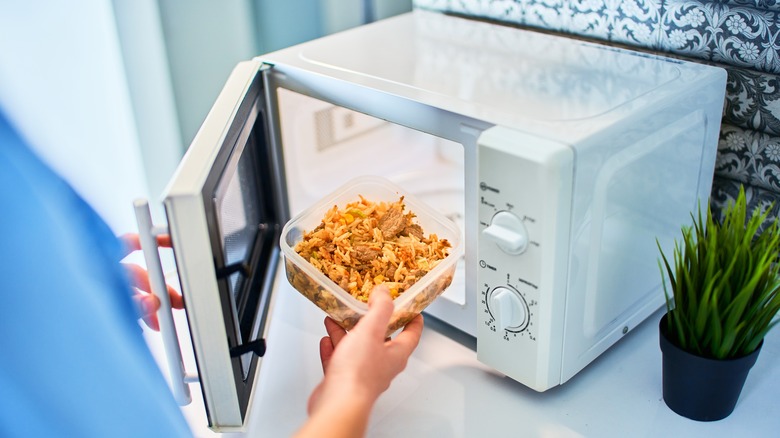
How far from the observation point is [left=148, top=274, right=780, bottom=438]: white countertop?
0.72 metres

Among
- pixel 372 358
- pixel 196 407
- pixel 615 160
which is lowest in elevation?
pixel 196 407

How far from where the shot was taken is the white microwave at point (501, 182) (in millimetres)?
632

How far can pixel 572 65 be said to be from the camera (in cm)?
83

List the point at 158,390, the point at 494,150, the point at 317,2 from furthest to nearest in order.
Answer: the point at 317,2 → the point at 494,150 → the point at 158,390

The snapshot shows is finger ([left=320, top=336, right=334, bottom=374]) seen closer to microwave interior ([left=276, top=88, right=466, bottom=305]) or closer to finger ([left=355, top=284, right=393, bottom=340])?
finger ([left=355, top=284, right=393, bottom=340])

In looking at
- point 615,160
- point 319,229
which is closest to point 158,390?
point 319,229

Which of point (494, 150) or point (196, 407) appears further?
point (196, 407)

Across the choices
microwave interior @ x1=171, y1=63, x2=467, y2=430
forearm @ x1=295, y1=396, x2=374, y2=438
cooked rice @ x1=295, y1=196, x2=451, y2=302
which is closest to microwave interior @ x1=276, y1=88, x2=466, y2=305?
microwave interior @ x1=171, y1=63, x2=467, y2=430

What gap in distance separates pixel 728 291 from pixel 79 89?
817mm

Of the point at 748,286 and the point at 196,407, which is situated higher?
the point at 748,286

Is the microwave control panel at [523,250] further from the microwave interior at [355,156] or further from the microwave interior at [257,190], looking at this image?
the microwave interior at [355,156]

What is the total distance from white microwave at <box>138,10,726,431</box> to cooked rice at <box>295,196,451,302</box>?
6cm

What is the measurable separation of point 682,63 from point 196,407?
65 centimetres

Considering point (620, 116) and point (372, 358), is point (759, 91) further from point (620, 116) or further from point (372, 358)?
point (372, 358)
